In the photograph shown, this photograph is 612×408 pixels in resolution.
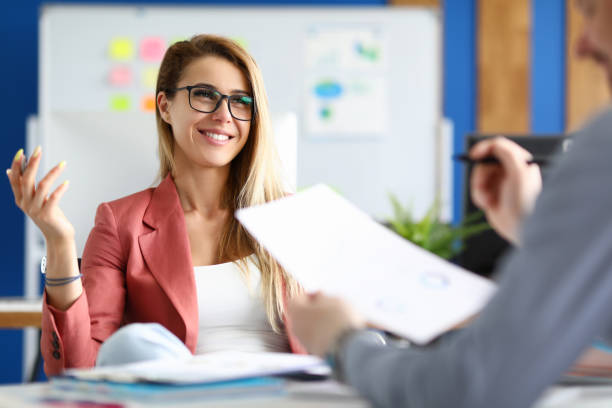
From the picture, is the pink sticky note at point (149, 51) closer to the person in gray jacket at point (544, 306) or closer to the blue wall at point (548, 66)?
the blue wall at point (548, 66)

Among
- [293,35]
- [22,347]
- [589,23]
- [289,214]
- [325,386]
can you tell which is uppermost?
[293,35]

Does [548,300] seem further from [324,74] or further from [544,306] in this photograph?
[324,74]

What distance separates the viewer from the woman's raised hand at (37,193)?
3.56 feet

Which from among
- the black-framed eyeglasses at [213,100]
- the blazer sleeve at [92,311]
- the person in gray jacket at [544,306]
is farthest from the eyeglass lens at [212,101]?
the person in gray jacket at [544,306]

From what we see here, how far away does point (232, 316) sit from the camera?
150 centimetres

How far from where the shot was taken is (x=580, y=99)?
4531mm

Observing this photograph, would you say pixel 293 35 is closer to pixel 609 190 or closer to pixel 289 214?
pixel 289 214

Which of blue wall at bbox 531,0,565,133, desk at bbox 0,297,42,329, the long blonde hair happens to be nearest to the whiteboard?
blue wall at bbox 531,0,565,133

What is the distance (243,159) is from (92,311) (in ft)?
1.71

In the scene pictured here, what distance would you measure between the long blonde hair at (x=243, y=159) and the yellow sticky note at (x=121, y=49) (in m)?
2.41

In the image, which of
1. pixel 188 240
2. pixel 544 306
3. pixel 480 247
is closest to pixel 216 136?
pixel 188 240

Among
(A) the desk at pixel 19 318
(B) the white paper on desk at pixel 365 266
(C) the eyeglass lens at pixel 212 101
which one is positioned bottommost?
(A) the desk at pixel 19 318

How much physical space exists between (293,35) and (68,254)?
3.10 metres

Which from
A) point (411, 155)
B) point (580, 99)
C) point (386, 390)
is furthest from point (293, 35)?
point (386, 390)
